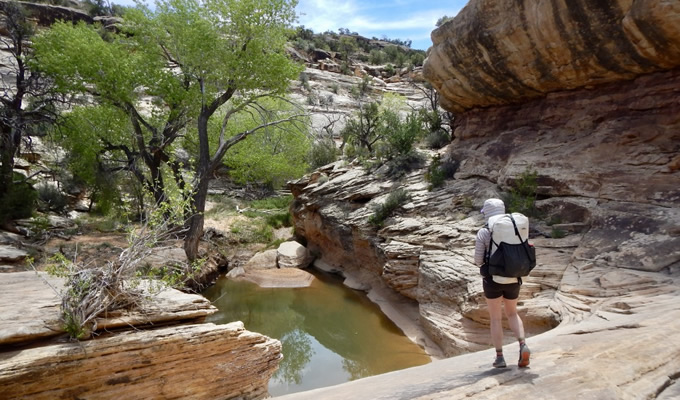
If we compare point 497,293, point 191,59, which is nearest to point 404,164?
point 191,59

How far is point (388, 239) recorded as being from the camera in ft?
33.9

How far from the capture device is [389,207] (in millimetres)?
11180

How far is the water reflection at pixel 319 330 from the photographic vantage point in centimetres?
706

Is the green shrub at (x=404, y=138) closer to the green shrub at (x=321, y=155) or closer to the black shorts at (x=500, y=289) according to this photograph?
the black shorts at (x=500, y=289)

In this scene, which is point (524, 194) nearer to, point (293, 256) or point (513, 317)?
point (513, 317)

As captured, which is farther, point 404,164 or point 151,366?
point 404,164

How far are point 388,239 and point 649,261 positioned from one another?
5.89 meters

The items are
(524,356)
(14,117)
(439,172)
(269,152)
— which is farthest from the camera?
(269,152)

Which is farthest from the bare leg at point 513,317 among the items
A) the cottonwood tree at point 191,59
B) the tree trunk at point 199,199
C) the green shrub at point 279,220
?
the green shrub at point 279,220

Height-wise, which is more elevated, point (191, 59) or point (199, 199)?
point (191, 59)

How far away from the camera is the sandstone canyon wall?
222 inches

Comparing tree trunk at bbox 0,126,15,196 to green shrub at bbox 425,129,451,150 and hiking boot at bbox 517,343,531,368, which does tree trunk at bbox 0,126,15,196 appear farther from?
hiking boot at bbox 517,343,531,368

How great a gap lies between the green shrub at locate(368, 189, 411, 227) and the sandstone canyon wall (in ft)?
0.92

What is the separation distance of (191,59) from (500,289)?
38.8 ft
